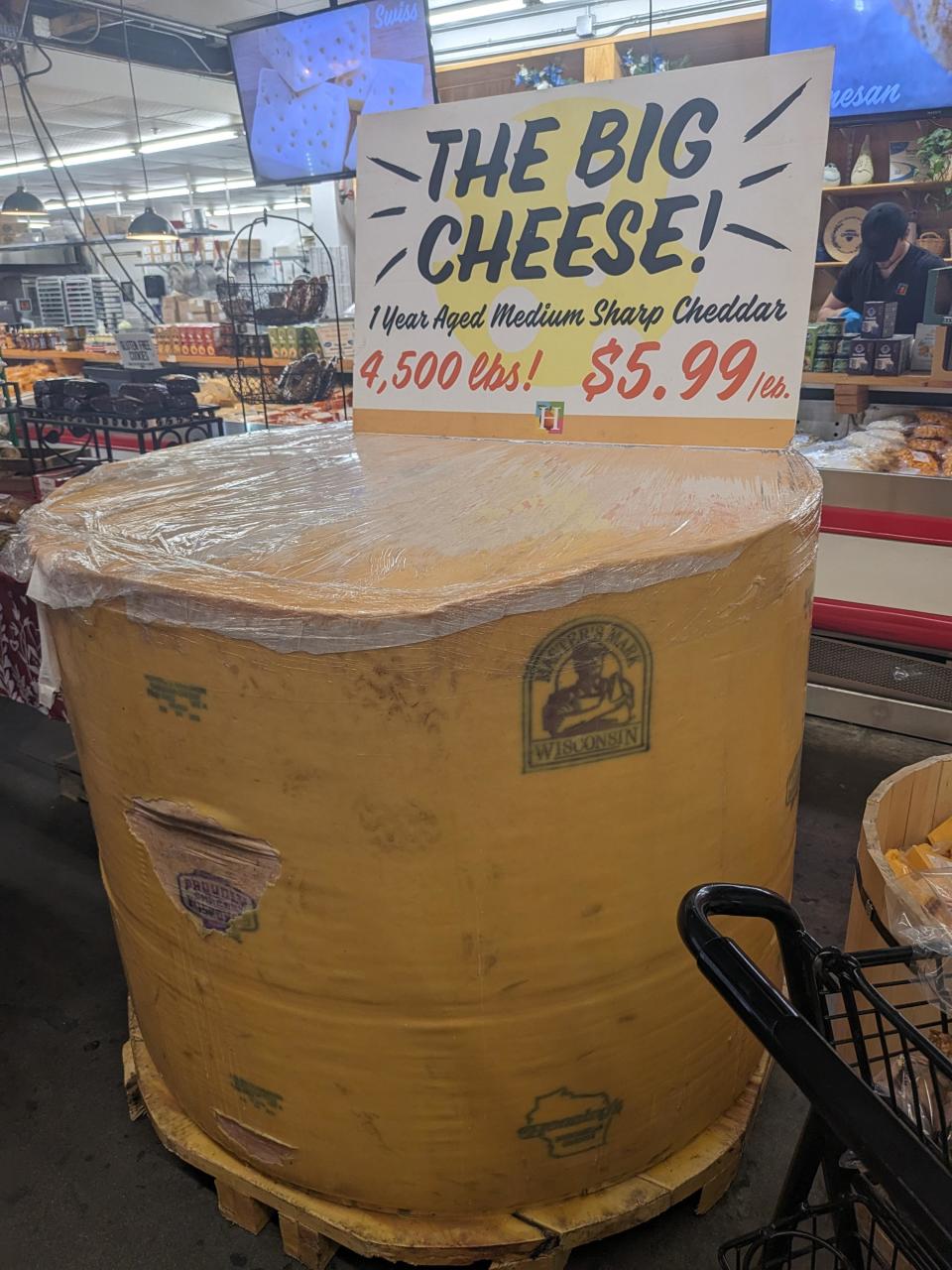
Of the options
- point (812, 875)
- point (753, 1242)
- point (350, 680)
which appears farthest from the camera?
point (812, 875)

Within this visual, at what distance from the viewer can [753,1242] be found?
0.96 meters

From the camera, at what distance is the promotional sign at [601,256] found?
5.23 feet

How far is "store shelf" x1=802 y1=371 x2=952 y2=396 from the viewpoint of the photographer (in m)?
3.66

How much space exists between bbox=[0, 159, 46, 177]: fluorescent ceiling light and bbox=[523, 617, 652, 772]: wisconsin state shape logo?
692 inches

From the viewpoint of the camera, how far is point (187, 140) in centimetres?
1352

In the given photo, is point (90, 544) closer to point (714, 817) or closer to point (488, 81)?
point (714, 817)

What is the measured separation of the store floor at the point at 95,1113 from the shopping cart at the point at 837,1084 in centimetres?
61

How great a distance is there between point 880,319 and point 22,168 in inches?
685

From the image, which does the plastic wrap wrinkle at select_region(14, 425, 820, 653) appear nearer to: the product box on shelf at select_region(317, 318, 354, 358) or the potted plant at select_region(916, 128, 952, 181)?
the potted plant at select_region(916, 128, 952, 181)

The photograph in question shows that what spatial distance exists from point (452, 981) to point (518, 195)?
147cm

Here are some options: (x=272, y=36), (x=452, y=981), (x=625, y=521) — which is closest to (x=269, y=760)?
(x=452, y=981)

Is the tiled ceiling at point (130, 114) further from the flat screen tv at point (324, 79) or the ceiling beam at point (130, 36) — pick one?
the flat screen tv at point (324, 79)

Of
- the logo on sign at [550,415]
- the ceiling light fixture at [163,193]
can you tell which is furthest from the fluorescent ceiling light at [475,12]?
the ceiling light fixture at [163,193]

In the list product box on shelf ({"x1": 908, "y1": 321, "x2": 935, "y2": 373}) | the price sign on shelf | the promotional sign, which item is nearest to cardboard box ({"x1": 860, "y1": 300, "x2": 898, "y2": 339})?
product box on shelf ({"x1": 908, "y1": 321, "x2": 935, "y2": 373})
